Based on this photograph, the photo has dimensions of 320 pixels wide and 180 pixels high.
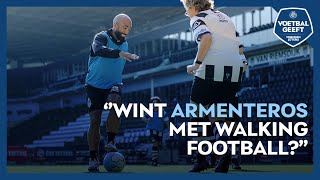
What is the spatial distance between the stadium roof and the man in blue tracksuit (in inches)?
112

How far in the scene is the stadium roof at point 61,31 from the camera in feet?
31.9

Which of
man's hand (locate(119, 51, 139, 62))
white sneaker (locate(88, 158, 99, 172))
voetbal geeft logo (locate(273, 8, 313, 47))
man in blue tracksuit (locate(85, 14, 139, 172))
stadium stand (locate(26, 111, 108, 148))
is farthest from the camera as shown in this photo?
stadium stand (locate(26, 111, 108, 148))

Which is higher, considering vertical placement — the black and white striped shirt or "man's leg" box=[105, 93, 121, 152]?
the black and white striped shirt

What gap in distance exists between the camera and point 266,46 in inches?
398

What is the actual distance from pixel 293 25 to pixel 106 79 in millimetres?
1938

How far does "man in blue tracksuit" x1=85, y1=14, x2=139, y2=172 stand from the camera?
17.1 ft

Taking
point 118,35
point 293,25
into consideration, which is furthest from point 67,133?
point 118,35

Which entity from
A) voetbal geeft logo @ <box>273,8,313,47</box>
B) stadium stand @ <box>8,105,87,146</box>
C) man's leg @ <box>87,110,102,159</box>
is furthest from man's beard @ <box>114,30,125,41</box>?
stadium stand @ <box>8,105,87,146</box>

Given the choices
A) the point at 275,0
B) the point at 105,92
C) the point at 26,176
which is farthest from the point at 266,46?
the point at 26,176

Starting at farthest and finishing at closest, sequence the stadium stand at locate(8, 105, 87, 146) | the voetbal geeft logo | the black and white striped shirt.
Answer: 1. the stadium stand at locate(8, 105, 87, 146)
2. the voetbal geeft logo
3. the black and white striped shirt

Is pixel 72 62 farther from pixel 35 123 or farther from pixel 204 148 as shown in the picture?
pixel 204 148

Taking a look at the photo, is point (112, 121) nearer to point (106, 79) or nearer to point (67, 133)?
point (106, 79)

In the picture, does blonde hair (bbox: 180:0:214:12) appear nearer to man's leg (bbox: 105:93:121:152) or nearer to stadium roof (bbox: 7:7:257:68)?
man's leg (bbox: 105:93:121:152)

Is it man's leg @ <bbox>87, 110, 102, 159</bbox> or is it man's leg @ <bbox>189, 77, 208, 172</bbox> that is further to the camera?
man's leg @ <bbox>87, 110, 102, 159</bbox>
